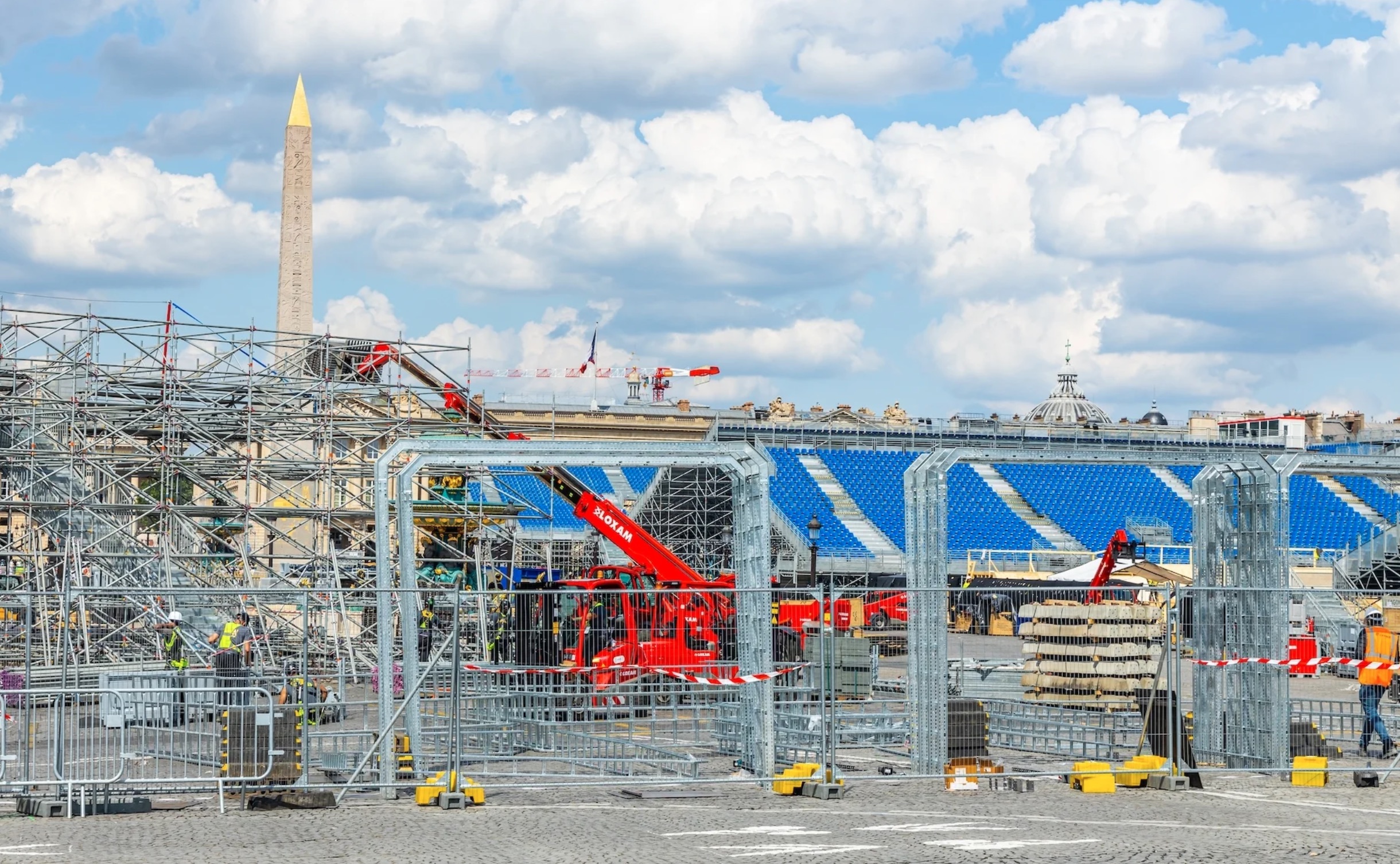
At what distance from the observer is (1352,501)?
66875 mm

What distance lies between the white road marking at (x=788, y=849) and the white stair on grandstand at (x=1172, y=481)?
53.7 meters

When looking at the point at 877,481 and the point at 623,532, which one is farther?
the point at 877,481

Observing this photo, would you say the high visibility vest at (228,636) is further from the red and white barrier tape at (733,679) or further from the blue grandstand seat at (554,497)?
the blue grandstand seat at (554,497)

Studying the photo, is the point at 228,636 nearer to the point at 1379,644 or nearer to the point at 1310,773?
the point at 1310,773

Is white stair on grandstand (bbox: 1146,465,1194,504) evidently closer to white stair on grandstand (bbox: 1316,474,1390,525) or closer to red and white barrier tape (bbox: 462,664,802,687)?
white stair on grandstand (bbox: 1316,474,1390,525)

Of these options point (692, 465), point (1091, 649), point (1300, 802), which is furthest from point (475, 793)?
point (1091, 649)

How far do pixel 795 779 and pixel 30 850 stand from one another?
264 inches

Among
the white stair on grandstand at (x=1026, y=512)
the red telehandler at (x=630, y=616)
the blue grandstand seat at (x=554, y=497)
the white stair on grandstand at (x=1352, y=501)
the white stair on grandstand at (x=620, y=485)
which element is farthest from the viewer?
the white stair on grandstand at (x=1352, y=501)

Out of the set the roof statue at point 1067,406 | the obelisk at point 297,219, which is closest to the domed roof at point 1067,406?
the roof statue at point 1067,406

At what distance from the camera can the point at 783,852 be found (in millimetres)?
12078

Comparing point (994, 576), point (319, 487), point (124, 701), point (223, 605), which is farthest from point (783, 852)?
point (994, 576)

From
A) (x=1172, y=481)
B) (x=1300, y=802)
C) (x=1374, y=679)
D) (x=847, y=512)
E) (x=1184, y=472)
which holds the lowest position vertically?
(x=1300, y=802)

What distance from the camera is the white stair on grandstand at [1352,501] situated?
62500 millimetres

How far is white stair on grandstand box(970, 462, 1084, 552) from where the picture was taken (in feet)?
189
